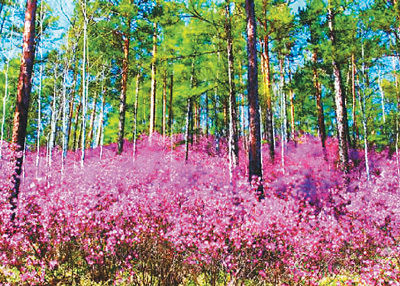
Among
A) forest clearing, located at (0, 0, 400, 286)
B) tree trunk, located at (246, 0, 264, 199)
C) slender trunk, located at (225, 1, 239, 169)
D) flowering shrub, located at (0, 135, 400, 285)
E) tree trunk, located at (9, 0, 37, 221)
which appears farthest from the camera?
slender trunk, located at (225, 1, 239, 169)

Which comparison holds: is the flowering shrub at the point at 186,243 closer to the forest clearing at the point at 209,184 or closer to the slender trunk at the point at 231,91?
the forest clearing at the point at 209,184

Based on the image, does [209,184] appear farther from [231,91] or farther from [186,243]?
[186,243]

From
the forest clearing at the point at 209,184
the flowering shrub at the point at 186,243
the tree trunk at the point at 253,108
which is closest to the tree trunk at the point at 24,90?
the forest clearing at the point at 209,184

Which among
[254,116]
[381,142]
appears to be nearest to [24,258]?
[254,116]

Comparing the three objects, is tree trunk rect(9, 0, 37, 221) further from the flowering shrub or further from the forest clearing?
the flowering shrub

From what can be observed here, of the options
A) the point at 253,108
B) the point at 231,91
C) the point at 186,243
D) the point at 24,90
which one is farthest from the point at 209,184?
the point at 24,90

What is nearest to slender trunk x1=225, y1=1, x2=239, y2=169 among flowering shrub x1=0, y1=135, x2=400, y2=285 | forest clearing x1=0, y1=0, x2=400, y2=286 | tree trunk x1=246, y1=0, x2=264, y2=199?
forest clearing x1=0, y1=0, x2=400, y2=286

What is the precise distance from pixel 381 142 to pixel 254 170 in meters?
13.6

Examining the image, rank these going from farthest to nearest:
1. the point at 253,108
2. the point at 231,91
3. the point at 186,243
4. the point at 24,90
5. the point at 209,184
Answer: the point at 231,91 < the point at 209,184 < the point at 253,108 < the point at 24,90 < the point at 186,243

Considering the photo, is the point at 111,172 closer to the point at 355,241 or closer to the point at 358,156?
the point at 355,241

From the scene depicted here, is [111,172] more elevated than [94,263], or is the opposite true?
[111,172]

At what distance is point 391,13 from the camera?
33.6ft

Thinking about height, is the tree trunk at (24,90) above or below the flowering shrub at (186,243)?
above

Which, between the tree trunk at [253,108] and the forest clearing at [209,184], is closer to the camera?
the forest clearing at [209,184]
